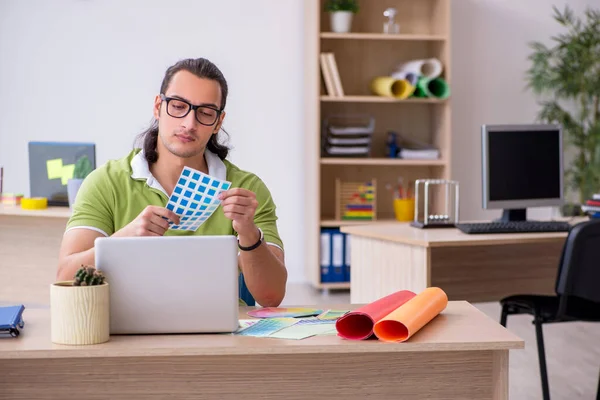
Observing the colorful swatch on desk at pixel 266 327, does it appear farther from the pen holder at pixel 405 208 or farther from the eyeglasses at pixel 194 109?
the pen holder at pixel 405 208

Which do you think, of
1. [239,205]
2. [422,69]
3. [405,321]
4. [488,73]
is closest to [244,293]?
[239,205]

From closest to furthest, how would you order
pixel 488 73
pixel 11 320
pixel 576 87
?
pixel 11 320
pixel 576 87
pixel 488 73

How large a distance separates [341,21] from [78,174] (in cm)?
240

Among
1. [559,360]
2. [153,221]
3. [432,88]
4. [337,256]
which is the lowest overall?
[559,360]

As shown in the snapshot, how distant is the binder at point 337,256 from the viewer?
18.9 ft

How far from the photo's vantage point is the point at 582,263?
10.5 feet

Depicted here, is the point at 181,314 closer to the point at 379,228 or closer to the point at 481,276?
the point at 379,228

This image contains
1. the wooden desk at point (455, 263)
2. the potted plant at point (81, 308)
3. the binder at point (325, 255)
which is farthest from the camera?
the binder at point (325, 255)

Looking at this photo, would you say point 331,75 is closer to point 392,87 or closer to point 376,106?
point 392,87

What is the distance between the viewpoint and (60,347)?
61.8 inches

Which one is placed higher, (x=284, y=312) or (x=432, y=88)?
(x=432, y=88)

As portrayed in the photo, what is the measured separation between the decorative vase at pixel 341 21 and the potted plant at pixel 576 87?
138 centimetres

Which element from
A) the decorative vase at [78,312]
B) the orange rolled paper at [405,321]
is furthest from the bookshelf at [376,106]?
the decorative vase at [78,312]

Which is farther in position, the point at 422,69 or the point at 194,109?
the point at 422,69
